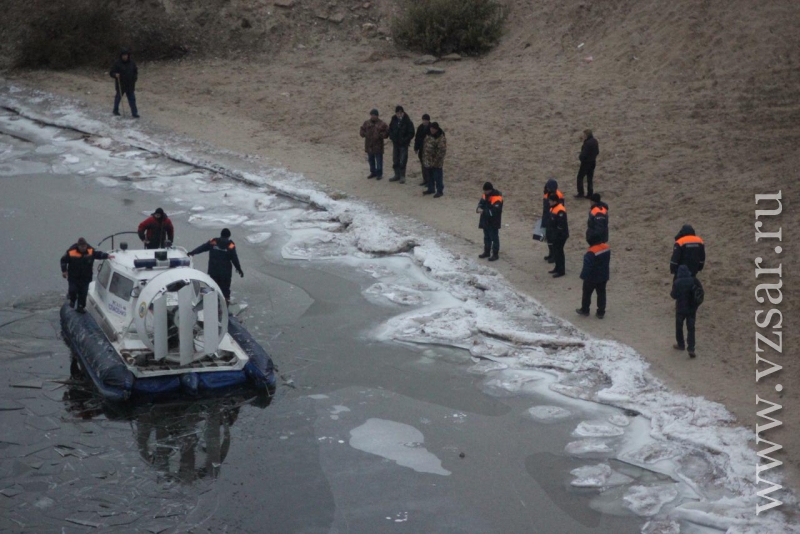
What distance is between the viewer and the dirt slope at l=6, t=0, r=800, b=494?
14180 mm

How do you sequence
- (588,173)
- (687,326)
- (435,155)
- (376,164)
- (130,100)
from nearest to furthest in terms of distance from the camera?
(687,326) → (588,173) → (435,155) → (376,164) → (130,100)

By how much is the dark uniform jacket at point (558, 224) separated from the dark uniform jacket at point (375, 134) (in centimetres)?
543

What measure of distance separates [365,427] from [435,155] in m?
8.20

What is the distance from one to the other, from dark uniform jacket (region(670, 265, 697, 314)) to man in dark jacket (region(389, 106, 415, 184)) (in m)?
8.09

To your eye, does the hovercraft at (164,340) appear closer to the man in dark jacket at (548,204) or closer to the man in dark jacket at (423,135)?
the man in dark jacket at (548,204)

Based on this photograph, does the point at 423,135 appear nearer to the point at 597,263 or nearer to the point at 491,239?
the point at 491,239

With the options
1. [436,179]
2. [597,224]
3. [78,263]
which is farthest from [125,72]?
[597,224]

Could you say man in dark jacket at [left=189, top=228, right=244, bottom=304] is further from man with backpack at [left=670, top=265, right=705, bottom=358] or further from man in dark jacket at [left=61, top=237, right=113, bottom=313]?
man with backpack at [left=670, top=265, right=705, bottom=358]

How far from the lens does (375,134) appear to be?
19.5 metres

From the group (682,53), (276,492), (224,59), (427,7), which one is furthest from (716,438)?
(224,59)

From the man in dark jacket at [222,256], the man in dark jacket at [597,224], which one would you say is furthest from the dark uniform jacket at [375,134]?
the man in dark jacket at [597,224]

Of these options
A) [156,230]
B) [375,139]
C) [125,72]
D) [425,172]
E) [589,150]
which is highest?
[125,72]

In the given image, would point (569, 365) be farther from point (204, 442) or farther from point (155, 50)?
point (155, 50)

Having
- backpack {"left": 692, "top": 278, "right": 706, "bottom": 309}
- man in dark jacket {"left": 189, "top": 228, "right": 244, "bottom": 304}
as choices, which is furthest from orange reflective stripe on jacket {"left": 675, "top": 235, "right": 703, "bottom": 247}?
man in dark jacket {"left": 189, "top": 228, "right": 244, "bottom": 304}
